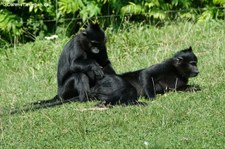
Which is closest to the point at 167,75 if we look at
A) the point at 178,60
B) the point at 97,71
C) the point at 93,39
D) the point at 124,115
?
the point at 178,60

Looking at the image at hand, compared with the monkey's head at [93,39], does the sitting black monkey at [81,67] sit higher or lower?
lower

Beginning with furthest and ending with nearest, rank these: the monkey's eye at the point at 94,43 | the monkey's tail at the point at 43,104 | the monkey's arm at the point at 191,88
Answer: the monkey's eye at the point at 94,43, the monkey's arm at the point at 191,88, the monkey's tail at the point at 43,104

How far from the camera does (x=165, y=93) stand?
8.34 metres

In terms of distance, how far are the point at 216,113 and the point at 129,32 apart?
19.9ft

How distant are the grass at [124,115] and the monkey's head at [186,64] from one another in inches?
10.3

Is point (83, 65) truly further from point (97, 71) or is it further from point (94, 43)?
point (94, 43)

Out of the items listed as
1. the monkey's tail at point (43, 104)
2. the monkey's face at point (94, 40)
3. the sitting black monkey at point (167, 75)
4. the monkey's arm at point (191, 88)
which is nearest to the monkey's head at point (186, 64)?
the sitting black monkey at point (167, 75)

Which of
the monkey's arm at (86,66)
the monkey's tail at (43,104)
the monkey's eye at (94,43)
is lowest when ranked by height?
the monkey's tail at (43,104)

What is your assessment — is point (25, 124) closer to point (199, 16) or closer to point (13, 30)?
point (13, 30)

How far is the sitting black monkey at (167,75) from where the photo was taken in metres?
8.31

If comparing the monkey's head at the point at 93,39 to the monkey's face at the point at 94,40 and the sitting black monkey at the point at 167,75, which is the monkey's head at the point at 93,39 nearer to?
the monkey's face at the point at 94,40

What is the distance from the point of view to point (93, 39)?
8508mm

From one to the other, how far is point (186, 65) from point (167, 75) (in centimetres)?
33

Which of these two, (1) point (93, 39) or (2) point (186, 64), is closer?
(1) point (93, 39)
